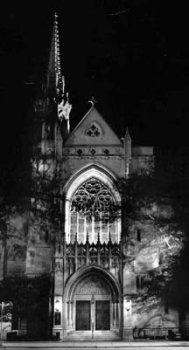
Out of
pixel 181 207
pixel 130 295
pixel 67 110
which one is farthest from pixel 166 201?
pixel 67 110

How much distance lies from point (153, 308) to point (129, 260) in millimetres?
3882

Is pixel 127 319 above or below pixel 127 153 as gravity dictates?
below

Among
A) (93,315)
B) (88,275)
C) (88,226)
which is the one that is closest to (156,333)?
(93,315)

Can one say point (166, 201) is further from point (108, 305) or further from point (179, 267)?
point (108, 305)

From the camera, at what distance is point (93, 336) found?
37.3m

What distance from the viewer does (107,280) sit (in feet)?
126

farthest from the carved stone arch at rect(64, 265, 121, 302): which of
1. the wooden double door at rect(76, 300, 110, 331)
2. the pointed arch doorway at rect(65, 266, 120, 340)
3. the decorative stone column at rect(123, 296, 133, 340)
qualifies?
the wooden double door at rect(76, 300, 110, 331)

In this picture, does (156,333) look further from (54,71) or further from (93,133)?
(54,71)

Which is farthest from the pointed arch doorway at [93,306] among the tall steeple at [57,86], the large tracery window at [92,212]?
the tall steeple at [57,86]

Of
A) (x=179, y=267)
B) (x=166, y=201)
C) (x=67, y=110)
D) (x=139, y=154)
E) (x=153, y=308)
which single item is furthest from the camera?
(x=67, y=110)

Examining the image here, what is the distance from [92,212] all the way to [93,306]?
23.0ft

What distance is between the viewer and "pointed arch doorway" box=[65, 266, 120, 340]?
3769 cm

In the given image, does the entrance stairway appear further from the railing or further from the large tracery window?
the large tracery window

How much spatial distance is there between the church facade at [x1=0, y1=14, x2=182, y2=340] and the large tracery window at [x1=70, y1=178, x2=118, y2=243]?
8 cm
